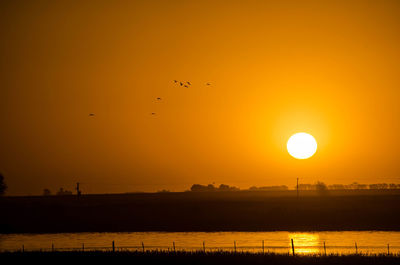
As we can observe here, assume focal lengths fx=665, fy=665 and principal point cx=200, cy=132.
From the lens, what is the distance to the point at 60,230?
114375 millimetres

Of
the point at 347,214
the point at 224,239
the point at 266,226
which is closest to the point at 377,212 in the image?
the point at 347,214

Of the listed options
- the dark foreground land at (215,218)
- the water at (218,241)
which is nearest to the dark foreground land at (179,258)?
the water at (218,241)

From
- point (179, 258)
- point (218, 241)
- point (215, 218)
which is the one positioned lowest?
point (179, 258)

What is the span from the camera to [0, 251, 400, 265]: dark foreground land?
55.8 m

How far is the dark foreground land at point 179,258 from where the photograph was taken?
55812 mm

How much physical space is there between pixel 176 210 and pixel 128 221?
44.7 feet

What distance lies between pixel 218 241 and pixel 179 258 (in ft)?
91.4

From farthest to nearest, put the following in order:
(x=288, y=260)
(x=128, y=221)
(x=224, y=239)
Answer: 1. (x=128, y=221)
2. (x=224, y=239)
3. (x=288, y=260)

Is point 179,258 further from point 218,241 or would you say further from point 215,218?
point 215,218

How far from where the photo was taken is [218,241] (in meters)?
86.4

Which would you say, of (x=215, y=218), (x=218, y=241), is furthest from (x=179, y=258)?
(x=215, y=218)

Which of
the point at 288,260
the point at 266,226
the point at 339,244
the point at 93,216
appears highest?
the point at 93,216

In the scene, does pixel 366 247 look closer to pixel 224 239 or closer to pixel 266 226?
pixel 224 239

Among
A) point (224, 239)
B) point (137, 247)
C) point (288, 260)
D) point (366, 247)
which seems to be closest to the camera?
point (288, 260)
